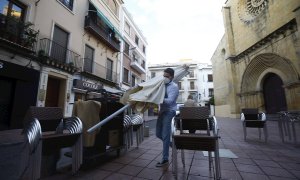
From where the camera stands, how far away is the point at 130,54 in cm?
2164

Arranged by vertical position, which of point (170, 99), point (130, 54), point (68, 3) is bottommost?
point (170, 99)

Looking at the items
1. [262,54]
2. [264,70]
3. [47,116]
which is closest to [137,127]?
[47,116]

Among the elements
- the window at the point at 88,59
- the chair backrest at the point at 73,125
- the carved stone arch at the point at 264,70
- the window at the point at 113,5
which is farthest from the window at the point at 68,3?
the carved stone arch at the point at 264,70

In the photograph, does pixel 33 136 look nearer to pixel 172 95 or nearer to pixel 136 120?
pixel 172 95

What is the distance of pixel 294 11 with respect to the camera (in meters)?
10.9

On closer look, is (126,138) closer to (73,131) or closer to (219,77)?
(73,131)

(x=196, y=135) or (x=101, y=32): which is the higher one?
(x=101, y=32)

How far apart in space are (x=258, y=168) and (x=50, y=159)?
12.2 ft

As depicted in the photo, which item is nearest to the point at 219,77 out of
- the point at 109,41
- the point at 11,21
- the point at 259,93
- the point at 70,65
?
the point at 259,93

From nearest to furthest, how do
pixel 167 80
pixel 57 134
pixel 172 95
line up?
pixel 57 134 < pixel 172 95 < pixel 167 80

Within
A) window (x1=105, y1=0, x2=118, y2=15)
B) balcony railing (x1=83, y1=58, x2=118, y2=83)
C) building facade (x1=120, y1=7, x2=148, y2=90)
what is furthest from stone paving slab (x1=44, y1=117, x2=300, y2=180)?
window (x1=105, y1=0, x2=118, y2=15)

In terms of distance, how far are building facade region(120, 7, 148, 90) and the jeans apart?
608 inches

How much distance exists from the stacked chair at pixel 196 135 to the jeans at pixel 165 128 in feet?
0.51

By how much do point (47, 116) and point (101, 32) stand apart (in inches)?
523
